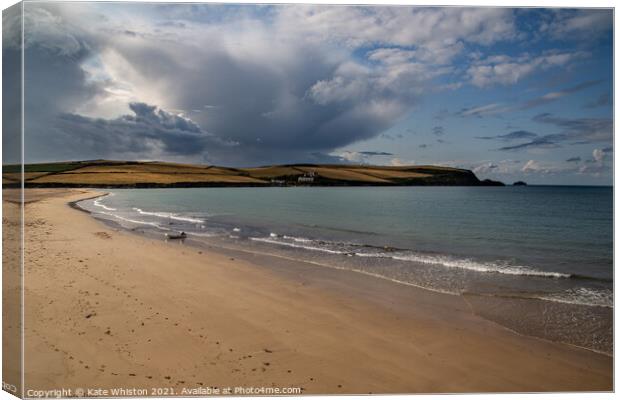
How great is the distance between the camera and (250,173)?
7.22m

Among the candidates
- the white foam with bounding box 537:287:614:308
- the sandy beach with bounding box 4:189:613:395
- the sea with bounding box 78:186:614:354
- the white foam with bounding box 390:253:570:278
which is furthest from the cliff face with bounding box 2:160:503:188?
the white foam with bounding box 390:253:570:278

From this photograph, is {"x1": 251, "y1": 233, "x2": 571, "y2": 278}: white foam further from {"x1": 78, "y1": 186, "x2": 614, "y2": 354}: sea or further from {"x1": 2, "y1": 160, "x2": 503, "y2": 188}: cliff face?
{"x1": 2, "y1": 160, "x2": 503, "y2": 188}: cliff face

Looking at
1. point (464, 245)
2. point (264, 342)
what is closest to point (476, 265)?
point (464, 245)

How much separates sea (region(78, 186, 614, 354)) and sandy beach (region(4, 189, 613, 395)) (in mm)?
906

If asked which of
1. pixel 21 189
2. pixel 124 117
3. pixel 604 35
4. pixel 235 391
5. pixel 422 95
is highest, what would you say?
pixel 604 35

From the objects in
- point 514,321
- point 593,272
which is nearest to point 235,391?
point 514,321

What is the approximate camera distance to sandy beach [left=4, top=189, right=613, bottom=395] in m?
4.09

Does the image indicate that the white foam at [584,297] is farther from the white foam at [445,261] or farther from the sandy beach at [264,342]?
the sandy beach at [264,342]

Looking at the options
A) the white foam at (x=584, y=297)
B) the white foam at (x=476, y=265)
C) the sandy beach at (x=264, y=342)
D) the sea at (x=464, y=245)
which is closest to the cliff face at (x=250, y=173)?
the sea at (x=464, y=245)

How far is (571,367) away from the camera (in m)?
4.45

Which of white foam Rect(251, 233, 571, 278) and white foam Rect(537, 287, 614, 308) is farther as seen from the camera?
white foam Rect(251, 233, 571, 278)

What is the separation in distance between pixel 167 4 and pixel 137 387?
3.98 meters

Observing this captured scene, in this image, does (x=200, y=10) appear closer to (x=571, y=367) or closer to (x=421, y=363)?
(x=421, y=363)

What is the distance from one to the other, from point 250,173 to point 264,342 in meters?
3.33
